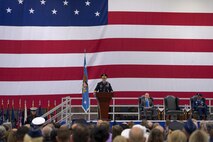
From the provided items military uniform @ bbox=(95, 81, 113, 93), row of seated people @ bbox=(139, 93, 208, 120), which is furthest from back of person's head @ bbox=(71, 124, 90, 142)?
row of seated people @ bbox=(139, 93, 208, 120)

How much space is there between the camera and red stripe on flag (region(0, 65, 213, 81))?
15.1 m

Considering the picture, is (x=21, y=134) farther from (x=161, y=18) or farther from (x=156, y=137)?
(x=161, y=18)

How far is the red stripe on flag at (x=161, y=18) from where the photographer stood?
15438 mm

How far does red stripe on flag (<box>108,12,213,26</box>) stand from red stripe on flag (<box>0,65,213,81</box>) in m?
1.52

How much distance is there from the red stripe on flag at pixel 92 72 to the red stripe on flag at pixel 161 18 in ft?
4.99

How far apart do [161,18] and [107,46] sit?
2083 mm

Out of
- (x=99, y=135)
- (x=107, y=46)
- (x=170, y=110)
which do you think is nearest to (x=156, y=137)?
(x=99, y=135)

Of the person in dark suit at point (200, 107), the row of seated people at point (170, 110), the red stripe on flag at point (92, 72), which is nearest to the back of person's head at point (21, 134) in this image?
the row of seated people at point (170, 110)

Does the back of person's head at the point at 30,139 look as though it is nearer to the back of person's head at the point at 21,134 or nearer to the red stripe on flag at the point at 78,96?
the back of person's head at the point at 21,134

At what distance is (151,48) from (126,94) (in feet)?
5.80

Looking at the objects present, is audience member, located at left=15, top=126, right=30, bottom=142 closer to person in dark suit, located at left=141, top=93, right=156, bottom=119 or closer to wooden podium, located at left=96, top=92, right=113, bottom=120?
wooden podium, located at left=96, top=92, right=113, bottom=120

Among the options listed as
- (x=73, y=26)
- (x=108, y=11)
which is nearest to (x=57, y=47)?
(x=73, y=26)

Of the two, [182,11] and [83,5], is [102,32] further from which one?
[182,11]

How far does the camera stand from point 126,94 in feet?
49.5
